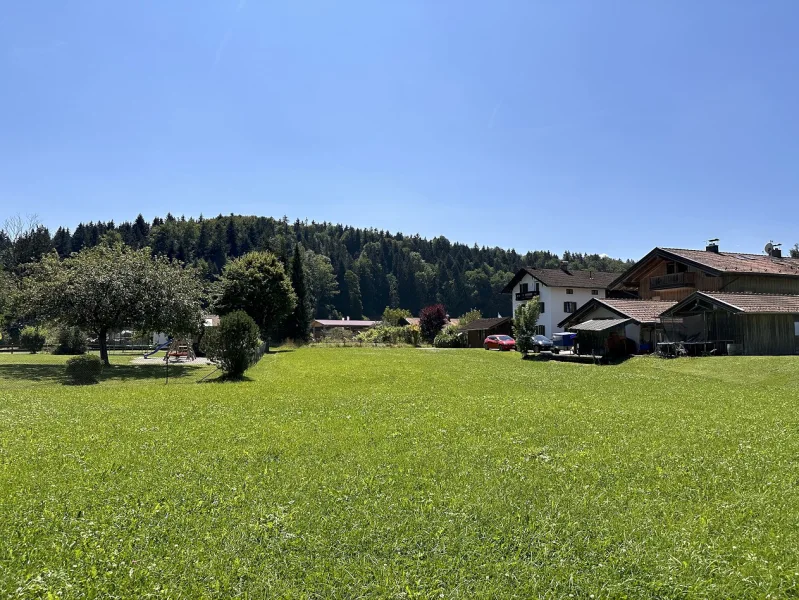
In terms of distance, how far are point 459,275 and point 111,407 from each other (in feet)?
466

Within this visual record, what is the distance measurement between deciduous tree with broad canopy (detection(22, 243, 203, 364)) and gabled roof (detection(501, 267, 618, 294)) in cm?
3705

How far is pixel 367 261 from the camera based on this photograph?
536 ft

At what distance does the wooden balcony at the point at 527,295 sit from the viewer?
180 feet

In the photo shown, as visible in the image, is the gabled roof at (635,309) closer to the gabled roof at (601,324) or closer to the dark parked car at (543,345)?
the gabled roof at (601,324)

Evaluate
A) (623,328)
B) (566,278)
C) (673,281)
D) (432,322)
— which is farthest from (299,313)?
(673,281)

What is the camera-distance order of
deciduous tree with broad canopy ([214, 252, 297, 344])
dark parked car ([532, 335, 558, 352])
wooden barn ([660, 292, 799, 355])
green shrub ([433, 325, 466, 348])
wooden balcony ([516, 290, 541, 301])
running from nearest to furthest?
wooden barn ([660, 292, 799, 355])
dark parked car ([532, 335, 558, 352])
deciduous tree with broad canopy ([214, 252, 297, 344])
wooden balcony ([516, 290, 541, 301])
green shrub ([433, 325, 466, 348])

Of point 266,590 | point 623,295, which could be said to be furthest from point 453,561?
point 623,295

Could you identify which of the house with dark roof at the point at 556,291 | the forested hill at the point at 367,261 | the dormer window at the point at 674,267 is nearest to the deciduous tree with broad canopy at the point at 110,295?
the house with dark roof at the point at 556,291

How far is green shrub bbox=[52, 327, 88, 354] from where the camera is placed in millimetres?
37781

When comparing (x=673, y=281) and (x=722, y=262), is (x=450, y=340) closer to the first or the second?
(x=673, y=281)

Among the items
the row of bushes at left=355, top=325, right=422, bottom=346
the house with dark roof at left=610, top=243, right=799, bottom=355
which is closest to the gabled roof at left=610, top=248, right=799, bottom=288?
the house with dark roof at left=610, top=243, right=799, bottom=355

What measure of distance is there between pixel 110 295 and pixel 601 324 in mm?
29000

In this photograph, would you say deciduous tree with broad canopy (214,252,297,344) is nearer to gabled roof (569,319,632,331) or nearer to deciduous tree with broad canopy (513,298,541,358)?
deciduous tree with broad canopy (513,298,541,358)

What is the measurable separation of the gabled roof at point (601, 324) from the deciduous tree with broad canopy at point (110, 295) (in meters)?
24.3
